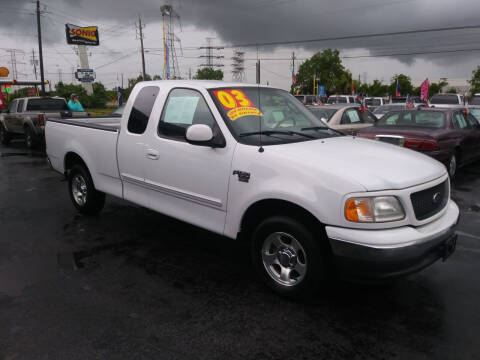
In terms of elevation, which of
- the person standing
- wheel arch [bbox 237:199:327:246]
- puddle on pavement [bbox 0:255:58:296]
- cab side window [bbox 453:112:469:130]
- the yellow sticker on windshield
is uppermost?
the person standing

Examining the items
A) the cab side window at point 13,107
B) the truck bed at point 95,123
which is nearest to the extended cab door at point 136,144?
the truck bed at point 95,123

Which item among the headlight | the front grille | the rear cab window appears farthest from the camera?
the rear cab window

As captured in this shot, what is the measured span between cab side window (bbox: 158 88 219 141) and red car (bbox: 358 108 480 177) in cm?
519

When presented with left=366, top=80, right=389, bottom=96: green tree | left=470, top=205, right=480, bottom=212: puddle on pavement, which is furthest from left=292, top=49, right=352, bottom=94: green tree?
left=470, top=205, right=480, bottom=212: puddle on pavement

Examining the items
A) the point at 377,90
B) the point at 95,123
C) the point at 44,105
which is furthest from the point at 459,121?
the point at 377,90

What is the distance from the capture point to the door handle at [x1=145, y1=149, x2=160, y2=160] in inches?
Result: 171

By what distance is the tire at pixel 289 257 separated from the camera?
127 inches

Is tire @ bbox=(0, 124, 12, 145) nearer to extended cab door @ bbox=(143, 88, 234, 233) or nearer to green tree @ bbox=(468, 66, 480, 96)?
extended cab door @ bbox=(143, 88, 234, 233)

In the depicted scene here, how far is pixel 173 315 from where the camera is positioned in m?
3.28

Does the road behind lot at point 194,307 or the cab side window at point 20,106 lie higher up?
the cab side window at point 20,106

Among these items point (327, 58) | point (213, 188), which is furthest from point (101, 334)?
point (327, 58)

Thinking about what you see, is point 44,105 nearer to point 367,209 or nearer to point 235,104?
point 235,104

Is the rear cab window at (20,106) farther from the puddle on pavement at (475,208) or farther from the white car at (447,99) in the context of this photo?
the white car at (447,99)

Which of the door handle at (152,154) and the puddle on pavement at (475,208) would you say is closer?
the door handle at (152,154)
